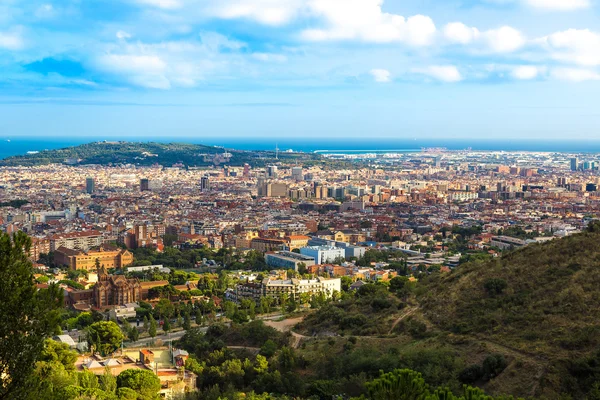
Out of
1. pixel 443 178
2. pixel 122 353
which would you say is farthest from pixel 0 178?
pixel 122 353

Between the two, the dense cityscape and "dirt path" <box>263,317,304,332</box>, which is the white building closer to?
the dense cityscape

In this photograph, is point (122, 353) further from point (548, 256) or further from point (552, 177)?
point (552, 177)

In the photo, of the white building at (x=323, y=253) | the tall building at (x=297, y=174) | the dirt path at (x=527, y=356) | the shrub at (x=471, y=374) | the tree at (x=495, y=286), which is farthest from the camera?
the tall building at (x=297, y=174)

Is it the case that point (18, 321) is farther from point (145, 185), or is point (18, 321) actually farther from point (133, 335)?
point (145, 185)

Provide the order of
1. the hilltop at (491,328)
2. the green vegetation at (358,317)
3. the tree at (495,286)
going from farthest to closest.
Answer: the green vegetation at (358,317) < the tree at (495,286) < the hilltop at (491,328)

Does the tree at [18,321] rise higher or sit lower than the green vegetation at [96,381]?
higher

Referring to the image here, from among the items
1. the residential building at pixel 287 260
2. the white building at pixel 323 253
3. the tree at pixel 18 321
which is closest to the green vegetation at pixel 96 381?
the tree at pixel 18 321

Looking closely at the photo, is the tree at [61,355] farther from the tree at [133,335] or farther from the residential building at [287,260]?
the residential building at [287,260]
